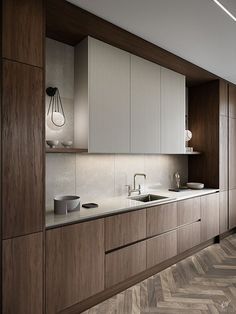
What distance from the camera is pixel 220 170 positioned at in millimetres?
3791

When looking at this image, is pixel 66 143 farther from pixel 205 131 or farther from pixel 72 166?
pixel 205 131

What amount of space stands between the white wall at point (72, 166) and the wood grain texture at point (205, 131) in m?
1.13

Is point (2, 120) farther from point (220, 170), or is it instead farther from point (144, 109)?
point (220, 170)

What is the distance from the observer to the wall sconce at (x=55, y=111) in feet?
7.93

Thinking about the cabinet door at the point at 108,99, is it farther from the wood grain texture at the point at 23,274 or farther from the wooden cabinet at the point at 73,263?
the wood grain texture at the point at 23,274

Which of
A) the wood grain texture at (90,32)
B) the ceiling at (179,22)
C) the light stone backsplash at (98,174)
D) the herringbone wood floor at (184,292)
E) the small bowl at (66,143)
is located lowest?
the herringbone wood floor at (184,292)

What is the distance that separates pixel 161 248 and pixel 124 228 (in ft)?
2.22

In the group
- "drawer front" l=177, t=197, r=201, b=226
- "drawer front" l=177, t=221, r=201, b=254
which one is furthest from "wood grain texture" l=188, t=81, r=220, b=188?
"drawer front" l=177, t=221, r=201, b=254

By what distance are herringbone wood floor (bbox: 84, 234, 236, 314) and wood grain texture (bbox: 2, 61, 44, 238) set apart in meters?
1.11

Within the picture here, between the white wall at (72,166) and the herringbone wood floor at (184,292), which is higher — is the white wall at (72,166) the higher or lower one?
the higher one

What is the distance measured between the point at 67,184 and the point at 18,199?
923mm

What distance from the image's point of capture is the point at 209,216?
3.57m

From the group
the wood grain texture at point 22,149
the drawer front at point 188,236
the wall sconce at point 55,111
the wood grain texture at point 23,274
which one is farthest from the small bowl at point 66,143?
the drawer front at point 188,236

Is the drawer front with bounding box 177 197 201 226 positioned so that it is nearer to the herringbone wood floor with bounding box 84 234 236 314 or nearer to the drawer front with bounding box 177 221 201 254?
the drawer front with bounding box 177 221 201 254
